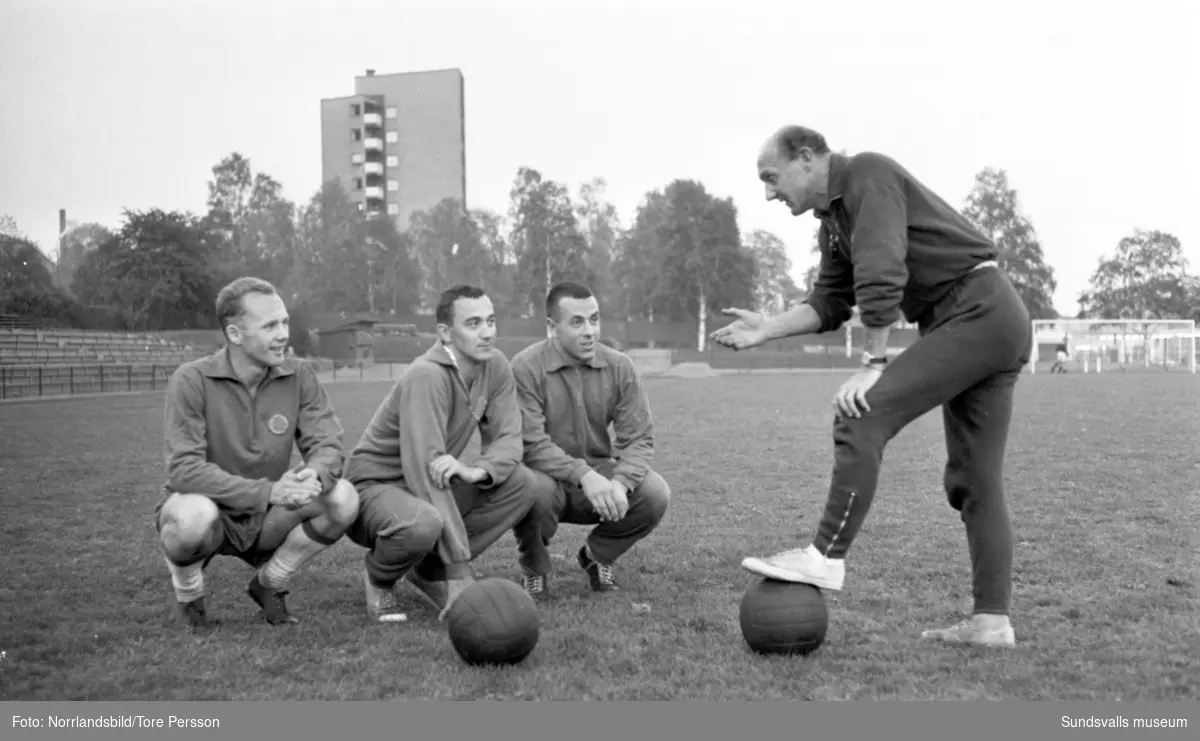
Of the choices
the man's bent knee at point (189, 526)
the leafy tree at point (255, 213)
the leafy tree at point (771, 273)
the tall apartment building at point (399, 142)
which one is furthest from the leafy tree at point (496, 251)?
the man's bent knee at point (189, 526)

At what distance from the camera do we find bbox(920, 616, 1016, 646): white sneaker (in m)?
4.56

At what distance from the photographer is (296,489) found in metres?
4.90

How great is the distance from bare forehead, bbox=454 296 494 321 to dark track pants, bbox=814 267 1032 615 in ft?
6.60

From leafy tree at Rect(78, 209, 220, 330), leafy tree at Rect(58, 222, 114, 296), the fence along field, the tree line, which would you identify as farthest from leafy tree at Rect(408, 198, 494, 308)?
leafy tree at Rect(58, 222, 114, 296)

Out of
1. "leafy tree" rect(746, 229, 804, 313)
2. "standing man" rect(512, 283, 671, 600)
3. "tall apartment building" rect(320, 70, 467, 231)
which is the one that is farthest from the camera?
"leafy tree" rect(746, 229, 804, 313)

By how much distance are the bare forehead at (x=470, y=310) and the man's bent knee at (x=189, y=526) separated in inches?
60.4

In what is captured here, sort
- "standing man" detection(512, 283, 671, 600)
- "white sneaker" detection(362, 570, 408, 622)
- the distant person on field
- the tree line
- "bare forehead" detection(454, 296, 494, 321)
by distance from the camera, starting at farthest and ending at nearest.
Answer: the tree line
the distant person on field
"standing man" detection(512, 283, 671, 600)
"bare forehead" detection(454, 296, 494, 321)
"white sneaker" detection(362, 570, 408, 622)

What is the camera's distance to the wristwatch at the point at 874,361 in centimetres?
430

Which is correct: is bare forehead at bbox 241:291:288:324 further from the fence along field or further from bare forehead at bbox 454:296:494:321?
the fence along field

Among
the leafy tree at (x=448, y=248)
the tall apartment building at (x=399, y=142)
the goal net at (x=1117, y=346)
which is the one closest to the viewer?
the goal net at (x=1117, y=346)

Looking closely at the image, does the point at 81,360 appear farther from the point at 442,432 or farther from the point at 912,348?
the point at 912,348

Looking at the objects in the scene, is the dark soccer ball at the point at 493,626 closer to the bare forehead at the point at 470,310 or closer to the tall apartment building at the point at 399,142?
the bare forehead at the point at 470,310

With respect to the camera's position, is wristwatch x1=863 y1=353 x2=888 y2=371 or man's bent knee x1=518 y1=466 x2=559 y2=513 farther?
man's bent knee x1=518 y1=466 x2=559 y2=513

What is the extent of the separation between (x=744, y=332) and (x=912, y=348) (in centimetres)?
83
